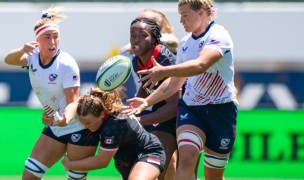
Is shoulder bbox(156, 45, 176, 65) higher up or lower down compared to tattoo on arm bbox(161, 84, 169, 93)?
higher up

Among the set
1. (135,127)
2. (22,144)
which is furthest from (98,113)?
(22,144)

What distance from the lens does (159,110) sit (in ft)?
27.5

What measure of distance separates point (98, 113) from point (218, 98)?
1.11 meters

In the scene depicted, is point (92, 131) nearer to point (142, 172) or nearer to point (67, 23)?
point (142, 172)

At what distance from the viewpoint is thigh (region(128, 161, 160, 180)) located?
7562 mm

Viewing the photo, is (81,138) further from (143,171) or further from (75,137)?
(143,171)

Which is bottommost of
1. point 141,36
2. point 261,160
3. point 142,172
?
point 261,160

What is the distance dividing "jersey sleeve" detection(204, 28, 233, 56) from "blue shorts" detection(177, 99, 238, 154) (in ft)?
2.05

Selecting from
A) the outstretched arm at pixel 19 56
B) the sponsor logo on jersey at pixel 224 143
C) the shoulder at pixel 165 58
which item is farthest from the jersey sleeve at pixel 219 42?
the outstretched arm at pixel 19 56

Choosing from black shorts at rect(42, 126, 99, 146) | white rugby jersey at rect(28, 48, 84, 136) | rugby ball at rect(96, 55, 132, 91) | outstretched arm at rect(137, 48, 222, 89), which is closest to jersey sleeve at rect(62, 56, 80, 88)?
white rugby jersey at rect(28, 48, 84, 136)

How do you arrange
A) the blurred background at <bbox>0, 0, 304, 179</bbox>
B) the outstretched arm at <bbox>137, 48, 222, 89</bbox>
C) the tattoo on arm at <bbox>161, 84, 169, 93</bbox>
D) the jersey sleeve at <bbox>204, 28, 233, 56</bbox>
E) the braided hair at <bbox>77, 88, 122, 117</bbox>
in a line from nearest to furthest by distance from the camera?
the outstretched arm at <bbox>137, 48, 222, 89</bbox> < the jersey sleeve at <bbox>204, 28, 233, 56</bbox> < the braided hair at <bbox>77, 88, 122, 117</bbox> < the tattoo on arm at <bbox>161, 84, 169, 93</bbox> < the blurred background at <bbox>0, 0, 304, 179</bbox>

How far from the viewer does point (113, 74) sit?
7.89m

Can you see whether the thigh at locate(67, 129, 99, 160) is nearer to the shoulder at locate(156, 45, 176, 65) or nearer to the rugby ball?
the rugby ball

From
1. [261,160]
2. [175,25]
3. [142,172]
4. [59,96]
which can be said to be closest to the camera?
[142,172]
